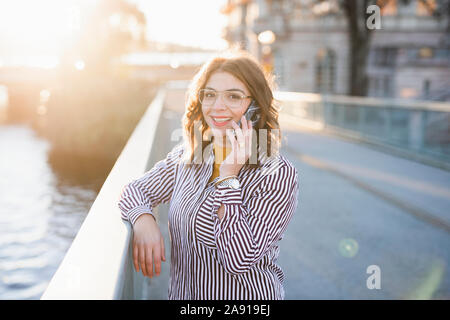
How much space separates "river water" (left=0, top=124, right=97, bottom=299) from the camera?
16.9 m

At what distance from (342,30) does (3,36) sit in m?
44.3

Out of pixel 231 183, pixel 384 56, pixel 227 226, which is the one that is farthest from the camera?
pixel 384 56

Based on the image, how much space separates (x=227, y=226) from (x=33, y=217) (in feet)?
71.8

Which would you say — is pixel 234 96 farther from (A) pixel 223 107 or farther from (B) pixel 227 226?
(B) pixel 227 226

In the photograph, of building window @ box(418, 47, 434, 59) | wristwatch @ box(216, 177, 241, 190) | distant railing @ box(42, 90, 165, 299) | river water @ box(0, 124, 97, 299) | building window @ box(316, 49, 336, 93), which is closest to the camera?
distant railing @ box(42, 90, 165, 299)

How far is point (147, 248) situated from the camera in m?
2.28

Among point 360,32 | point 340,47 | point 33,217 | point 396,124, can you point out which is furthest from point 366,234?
point 340,47

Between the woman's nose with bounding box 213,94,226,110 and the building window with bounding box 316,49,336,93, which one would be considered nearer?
the woman's nose with bounding box 213,94,226,110

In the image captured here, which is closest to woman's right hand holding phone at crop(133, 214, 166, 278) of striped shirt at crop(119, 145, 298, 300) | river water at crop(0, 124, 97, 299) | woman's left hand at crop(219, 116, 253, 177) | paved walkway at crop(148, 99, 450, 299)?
striped shirt at crop(119, 145, 298, 300)

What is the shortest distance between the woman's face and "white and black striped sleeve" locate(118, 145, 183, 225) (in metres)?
0.38

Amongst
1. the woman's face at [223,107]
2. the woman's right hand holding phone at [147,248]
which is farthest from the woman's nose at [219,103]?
the woman's right hand holding phone at [147,248]

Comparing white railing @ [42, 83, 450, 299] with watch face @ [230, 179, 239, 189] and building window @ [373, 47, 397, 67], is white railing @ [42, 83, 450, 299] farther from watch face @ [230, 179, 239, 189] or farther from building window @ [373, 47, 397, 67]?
building window @ [373, 47, 397, 67]

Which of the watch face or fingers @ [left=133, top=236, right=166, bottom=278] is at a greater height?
the watch face
